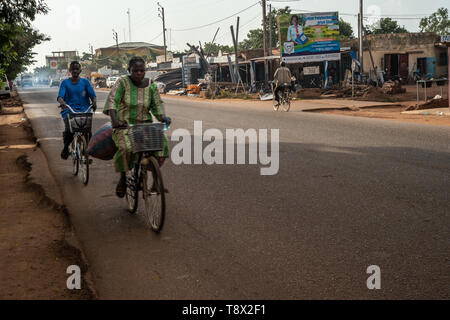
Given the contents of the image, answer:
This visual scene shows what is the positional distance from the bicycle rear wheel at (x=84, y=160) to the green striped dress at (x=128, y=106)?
2.10m

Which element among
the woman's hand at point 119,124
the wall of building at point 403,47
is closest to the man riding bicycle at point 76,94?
the woman's hand at point 119,124

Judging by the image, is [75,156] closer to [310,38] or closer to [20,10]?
[20,10]

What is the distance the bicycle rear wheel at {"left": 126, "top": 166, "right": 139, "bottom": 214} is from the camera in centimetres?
586

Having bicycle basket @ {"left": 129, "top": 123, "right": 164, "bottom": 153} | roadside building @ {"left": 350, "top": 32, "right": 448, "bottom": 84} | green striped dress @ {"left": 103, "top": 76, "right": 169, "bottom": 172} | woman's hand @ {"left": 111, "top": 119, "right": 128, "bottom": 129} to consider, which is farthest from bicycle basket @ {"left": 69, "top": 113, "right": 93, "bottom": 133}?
roadside building @ {"left": 350, "top": 32, "right": 448, "bottom": 84}

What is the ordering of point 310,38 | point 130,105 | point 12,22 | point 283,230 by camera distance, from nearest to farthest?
point 283,230 < point 130,105 < point 12,22 < point 310,38

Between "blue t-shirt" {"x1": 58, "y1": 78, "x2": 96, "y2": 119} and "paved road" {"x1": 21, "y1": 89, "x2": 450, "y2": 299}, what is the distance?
1156 millimetres

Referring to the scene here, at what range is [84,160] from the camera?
8117 millimetres

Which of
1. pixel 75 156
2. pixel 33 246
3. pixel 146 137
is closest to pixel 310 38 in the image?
pixel 75 156

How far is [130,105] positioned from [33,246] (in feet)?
5.91

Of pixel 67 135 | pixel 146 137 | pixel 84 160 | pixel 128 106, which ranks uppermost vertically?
pixel 128 106

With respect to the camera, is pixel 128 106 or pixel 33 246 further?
pixel 128 106

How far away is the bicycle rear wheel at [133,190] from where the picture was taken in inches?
231

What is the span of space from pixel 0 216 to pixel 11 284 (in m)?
2.46
